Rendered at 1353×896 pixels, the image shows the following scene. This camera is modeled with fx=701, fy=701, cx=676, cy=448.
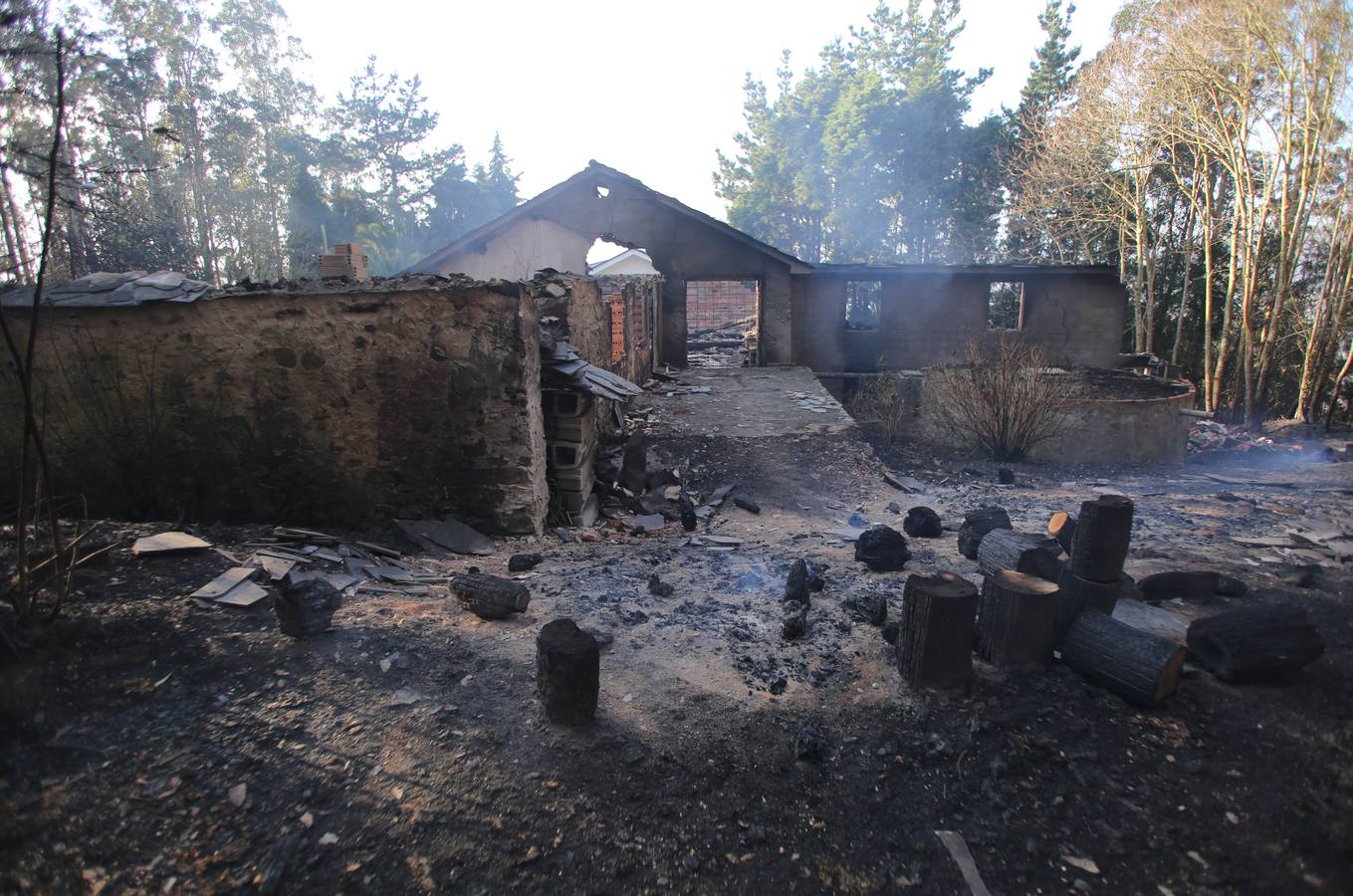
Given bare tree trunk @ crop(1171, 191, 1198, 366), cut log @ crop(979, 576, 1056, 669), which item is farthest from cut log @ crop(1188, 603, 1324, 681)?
bare tree trunk @ crop(1171, 191, 1198, 366)

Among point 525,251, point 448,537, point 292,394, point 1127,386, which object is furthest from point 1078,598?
point 525,251

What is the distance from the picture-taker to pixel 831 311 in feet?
58.1

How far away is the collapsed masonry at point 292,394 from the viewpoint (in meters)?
4.97

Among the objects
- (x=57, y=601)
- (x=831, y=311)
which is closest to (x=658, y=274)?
(x=831, y=311)

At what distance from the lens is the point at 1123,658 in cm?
294

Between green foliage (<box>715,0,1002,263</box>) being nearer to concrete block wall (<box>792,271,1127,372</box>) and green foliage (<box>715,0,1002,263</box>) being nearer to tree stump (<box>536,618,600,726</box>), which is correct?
concrete block wall (<box>792,271,1127,372</box>)

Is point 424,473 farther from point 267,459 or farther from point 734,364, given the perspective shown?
point 734,364

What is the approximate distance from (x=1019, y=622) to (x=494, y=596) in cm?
251

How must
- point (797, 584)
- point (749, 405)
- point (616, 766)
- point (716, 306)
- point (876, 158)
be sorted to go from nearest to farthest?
point (616, 766), point (797, 584), point (749, 405), point (716, 306), point (876, 158)

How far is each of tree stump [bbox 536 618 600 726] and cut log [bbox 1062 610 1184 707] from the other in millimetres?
2122

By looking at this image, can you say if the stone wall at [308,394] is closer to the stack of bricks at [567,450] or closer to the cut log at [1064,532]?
the stack of bricks at [567,450]

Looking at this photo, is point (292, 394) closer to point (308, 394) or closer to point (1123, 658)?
point (308, 394)

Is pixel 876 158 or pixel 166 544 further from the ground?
pixel 876 158

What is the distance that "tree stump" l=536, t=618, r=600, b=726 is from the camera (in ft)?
8.75
